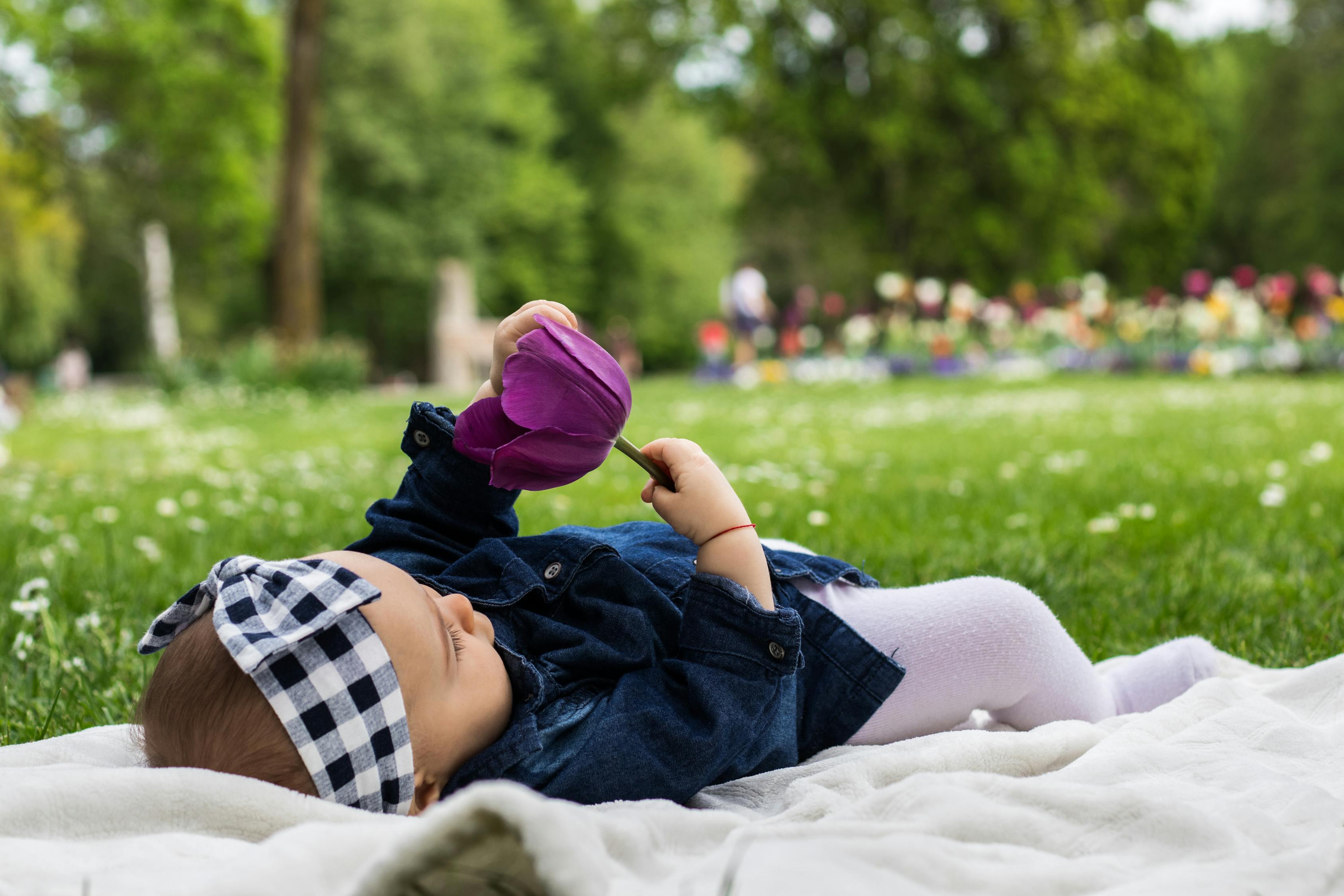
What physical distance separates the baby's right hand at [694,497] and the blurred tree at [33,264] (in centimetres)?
1583

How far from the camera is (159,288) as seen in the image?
34.3 metres

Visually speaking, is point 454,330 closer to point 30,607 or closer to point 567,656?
point 30,607

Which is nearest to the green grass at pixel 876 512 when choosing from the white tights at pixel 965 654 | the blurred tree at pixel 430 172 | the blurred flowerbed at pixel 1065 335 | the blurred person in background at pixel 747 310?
the white tights at pixel 965 654

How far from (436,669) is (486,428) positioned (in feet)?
1.21

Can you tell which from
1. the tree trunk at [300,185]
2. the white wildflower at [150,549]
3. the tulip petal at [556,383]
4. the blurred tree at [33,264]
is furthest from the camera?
the blurred tree at [33,264]

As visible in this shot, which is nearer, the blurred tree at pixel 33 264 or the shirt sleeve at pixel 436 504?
the shirt sleeve at pixel 436 504

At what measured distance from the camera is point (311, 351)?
14.3 m

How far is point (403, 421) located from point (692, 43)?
1747 centimetres

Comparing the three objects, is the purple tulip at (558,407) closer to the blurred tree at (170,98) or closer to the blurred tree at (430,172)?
the blurred tree at (170,98)

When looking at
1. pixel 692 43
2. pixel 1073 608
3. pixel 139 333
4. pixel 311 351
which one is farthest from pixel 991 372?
pixel 139 333

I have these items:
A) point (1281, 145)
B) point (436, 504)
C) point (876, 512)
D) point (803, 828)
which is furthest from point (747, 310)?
point (1281, 145)

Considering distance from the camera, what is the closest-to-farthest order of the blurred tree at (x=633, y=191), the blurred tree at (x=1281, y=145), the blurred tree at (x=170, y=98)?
1. the blurred tree at (x=170, y=98)
2. the blurred tree at (x=1281, y=145)
3. the blurred tree at (x=633, y=191)

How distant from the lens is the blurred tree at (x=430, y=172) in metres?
29.2

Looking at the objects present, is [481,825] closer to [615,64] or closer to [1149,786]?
[1149,786]
